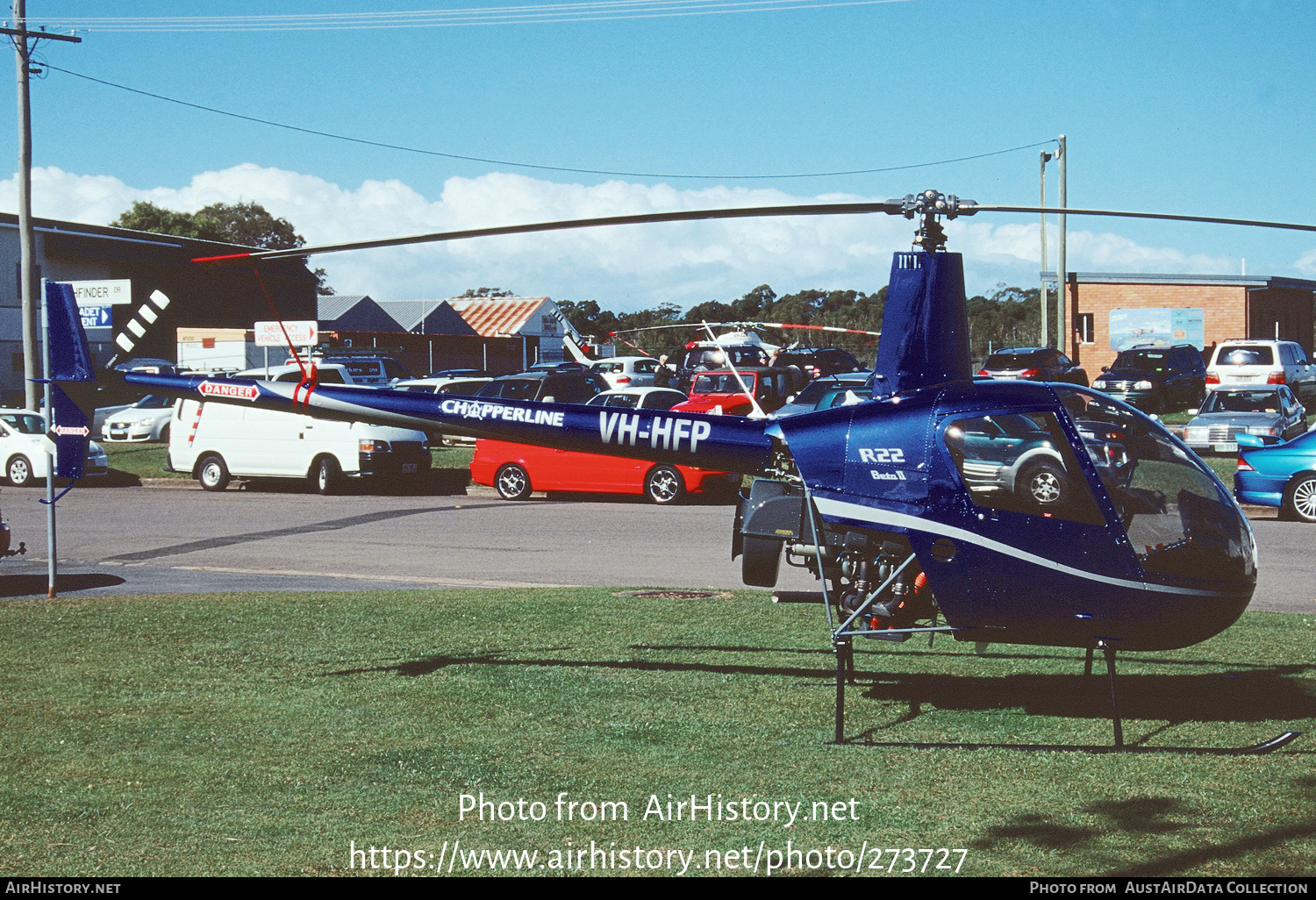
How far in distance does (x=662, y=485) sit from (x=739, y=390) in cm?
656

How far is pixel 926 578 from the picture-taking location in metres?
6.57

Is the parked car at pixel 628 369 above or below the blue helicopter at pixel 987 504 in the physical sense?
above

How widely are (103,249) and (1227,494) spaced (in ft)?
158

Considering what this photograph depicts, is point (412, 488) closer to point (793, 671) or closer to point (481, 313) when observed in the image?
point (793, 671)

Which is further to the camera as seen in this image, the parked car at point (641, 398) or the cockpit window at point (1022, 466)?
the parked car at point (641, 398)

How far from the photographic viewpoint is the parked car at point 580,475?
20.1 m

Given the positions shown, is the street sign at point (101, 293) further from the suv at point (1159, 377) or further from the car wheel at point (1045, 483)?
the suv at point (1159, 377)

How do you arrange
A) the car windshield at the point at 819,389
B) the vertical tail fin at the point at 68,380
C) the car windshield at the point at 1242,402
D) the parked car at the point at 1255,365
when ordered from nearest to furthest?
the vertical tail fin at the point at 68,380, the car windshield at the point at 819,389, the car windshield at the point at 1242,402, the parked car at the point at 1255,365

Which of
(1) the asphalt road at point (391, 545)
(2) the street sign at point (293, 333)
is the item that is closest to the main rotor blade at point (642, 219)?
(2) the street sign at point (293, 333)

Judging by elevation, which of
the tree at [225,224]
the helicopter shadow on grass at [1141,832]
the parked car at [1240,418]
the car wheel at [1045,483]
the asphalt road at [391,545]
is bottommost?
the helicopter shadow on grass at [1141,832]

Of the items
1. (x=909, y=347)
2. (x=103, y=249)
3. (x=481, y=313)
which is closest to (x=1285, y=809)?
(x=909, y=347)

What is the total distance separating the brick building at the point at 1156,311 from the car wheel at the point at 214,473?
30.8 m

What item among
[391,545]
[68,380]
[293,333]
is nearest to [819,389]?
[391,545]

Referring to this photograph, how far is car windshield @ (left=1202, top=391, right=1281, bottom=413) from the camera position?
945 inches
